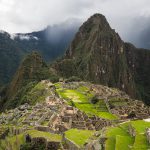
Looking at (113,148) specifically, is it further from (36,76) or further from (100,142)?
(36,76)

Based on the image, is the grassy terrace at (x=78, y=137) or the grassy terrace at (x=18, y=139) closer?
the grassy terrace at (x=78, y=137)

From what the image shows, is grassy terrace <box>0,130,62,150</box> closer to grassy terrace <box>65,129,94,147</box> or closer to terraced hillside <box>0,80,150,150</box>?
terraced hillside <box>0,80,150,150</box>

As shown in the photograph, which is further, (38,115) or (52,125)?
(38,115)

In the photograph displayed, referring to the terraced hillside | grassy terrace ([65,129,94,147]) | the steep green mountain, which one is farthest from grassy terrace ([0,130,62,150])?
the steep green mountain

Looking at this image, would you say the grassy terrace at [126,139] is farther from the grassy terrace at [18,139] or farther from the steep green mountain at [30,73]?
the steep green mountain at [30,73]

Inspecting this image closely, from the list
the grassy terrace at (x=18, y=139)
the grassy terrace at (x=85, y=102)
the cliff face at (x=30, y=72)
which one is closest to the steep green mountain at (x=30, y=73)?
the cliff face at (x=30, y=72)

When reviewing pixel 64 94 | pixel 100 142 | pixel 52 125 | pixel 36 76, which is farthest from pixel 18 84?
pixel 100 142
